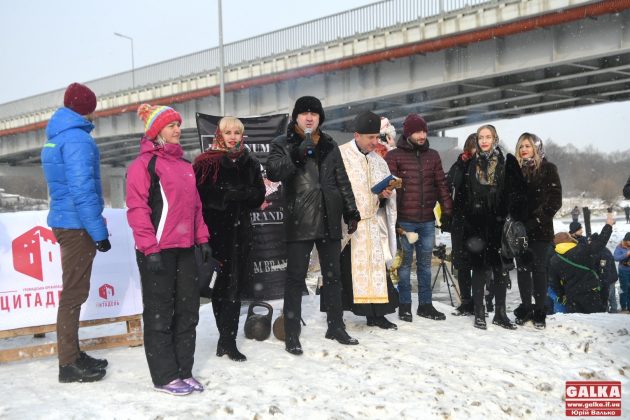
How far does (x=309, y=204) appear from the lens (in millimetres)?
5133

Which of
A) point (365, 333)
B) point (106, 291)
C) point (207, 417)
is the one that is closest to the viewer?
point (207, 417)

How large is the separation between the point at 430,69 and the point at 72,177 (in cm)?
1746

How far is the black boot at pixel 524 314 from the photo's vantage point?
20.8ft

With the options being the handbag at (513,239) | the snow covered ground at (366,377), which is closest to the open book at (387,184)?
the handbag at (513,239)

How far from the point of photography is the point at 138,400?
3.93m

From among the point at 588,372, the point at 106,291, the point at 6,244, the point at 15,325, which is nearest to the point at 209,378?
the point at 106,291

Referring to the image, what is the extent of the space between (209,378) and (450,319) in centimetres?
324

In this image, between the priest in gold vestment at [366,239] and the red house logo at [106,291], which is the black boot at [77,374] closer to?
the red house logo at [106,291]

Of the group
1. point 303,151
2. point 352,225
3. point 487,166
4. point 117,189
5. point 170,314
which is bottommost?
point 170,314

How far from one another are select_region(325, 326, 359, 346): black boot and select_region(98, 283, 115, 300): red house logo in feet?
7.14

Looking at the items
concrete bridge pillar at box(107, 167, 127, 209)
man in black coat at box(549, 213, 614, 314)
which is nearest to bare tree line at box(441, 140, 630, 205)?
concrete bridge pillar at box(107, 167, 127, 209)

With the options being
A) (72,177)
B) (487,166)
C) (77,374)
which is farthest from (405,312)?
(72,177)

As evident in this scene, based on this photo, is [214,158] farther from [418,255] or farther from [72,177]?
[418,255]

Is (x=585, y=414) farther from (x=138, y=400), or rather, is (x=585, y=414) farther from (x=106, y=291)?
(x=106, y=291)
